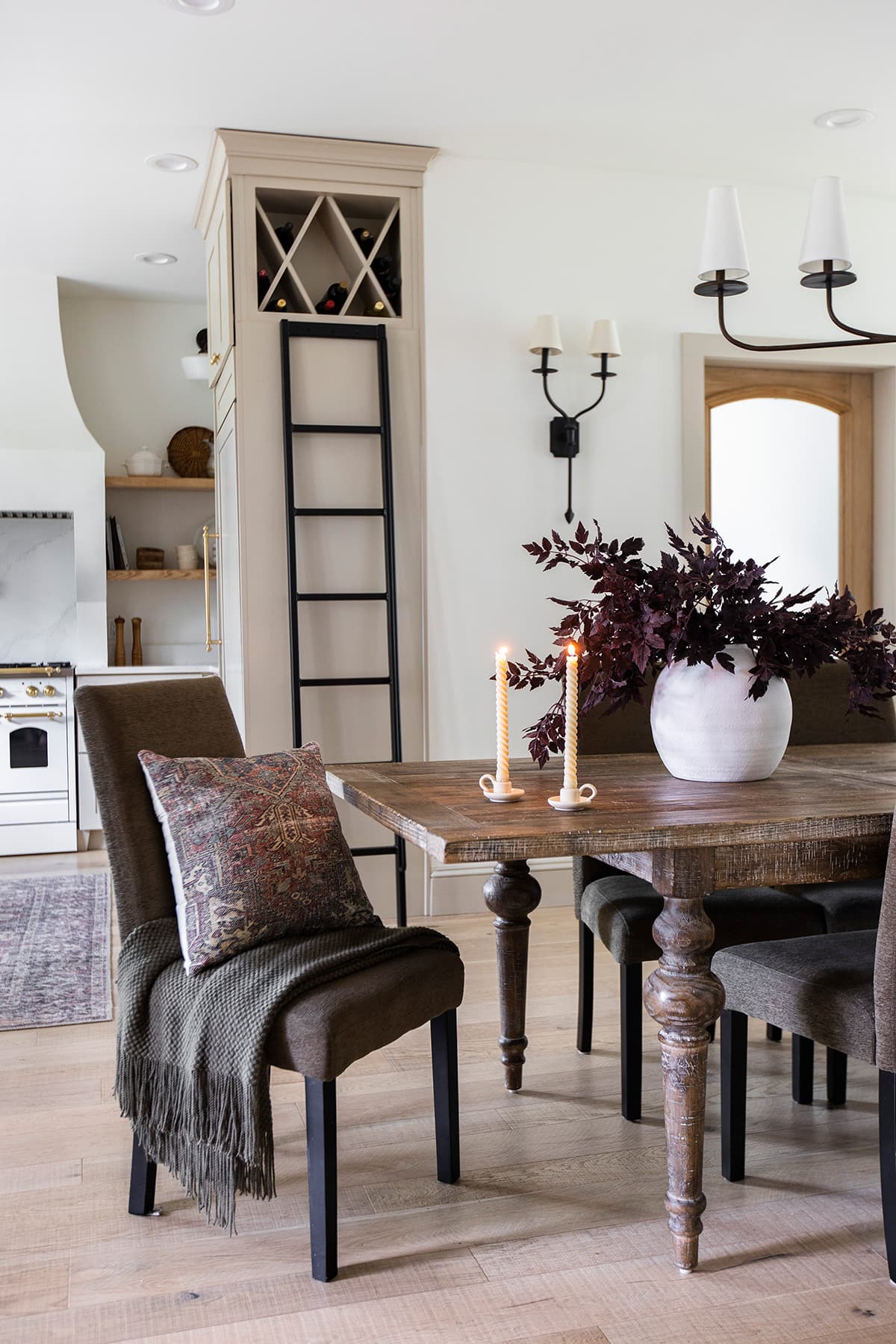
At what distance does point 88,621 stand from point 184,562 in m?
0.60

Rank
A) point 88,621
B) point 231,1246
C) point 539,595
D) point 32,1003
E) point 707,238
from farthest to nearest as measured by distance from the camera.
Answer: point 88,621
point 539,595
point 32,1003
point 707,238
point 231,1246

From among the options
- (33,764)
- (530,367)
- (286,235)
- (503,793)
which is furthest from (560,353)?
(33,764)

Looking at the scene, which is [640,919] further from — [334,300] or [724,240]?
[334,300]

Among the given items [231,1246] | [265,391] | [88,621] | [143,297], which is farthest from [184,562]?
[231,1246]

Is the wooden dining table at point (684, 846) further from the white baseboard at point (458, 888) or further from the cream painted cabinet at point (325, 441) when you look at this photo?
the white baseboard at point (458, 888)

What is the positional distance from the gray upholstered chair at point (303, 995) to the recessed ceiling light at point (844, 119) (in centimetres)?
291

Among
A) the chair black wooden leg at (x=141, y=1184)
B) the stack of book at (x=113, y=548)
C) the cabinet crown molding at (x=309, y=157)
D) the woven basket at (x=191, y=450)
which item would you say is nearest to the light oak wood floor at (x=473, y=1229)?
the chair black wooden leg at (x=141, y=1184)

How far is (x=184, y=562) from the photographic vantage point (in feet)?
19.8

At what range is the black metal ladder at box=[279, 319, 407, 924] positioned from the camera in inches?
159

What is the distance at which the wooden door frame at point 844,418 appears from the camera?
4664 millimetres

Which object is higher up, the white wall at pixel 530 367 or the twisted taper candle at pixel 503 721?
the white wall at pixel 530 367

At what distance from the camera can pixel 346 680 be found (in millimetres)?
4129

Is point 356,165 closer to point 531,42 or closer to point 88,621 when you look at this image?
point 531,42

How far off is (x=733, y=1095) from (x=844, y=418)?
3.38 m
